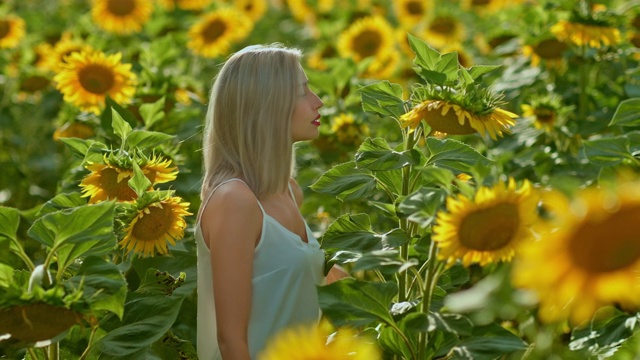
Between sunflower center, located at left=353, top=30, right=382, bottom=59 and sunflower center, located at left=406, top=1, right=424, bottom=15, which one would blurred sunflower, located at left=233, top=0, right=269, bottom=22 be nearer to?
sunflower center, located at left=406, top=1, right=424, bottom=15

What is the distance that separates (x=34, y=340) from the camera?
3.35 ft

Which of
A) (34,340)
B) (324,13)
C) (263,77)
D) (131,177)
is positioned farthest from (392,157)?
(324,13)

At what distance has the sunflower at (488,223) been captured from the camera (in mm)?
924

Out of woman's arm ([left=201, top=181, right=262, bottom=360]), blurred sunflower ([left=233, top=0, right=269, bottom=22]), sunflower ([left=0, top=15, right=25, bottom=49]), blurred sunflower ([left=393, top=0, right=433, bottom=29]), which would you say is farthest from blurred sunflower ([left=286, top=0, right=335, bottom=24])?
woman's arm ([left=201, top=181, right=262, bottom=360])

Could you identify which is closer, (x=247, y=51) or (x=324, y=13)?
(x=247, y=51)

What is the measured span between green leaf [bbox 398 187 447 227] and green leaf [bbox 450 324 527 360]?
155 mm

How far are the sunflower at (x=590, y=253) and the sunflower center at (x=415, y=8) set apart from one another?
3247 millimetres

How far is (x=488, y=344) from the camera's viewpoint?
3.48 ft

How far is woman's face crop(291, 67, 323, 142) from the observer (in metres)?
1.40

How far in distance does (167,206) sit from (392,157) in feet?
1.05

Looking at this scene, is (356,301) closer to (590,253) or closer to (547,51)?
(590,253)

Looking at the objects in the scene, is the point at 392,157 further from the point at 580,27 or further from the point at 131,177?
the point at 580,27

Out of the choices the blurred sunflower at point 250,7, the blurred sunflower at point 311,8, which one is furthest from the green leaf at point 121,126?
the blurred sunflower at point 250,7

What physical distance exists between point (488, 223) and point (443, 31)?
2764 millimetres
